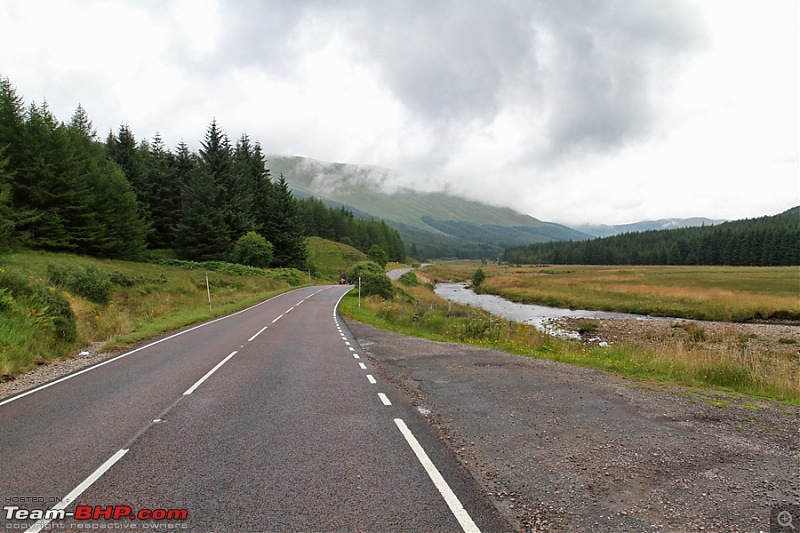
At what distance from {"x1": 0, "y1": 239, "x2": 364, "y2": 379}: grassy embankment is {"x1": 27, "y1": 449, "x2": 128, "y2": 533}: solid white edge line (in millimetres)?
7046

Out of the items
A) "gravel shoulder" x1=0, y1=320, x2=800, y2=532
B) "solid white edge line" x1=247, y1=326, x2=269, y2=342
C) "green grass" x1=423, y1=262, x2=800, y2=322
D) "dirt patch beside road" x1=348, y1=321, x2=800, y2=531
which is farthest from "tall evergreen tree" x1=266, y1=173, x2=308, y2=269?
"dirt patch beside road" x1=348, y1=321, x2=800, y2=531

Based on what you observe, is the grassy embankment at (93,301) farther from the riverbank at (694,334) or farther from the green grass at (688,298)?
the green grass at (688,298)

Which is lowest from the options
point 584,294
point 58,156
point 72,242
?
point 584,294

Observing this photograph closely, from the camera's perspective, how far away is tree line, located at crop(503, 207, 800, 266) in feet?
340

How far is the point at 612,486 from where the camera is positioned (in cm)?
427

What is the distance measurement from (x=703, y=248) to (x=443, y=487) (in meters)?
150

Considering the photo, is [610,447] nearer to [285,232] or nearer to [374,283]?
[374,283]

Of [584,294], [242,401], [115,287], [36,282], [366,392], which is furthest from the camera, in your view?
[584,294]

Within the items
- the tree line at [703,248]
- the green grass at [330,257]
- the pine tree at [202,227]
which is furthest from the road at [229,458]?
the tree line at [703,248]

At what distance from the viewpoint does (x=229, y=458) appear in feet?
16.4

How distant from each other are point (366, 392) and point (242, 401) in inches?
93.4

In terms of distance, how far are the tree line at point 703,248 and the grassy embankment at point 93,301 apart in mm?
124992

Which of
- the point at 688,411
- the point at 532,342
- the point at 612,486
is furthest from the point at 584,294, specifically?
the point at 612,486

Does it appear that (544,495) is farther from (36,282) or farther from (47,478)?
(36,282)
